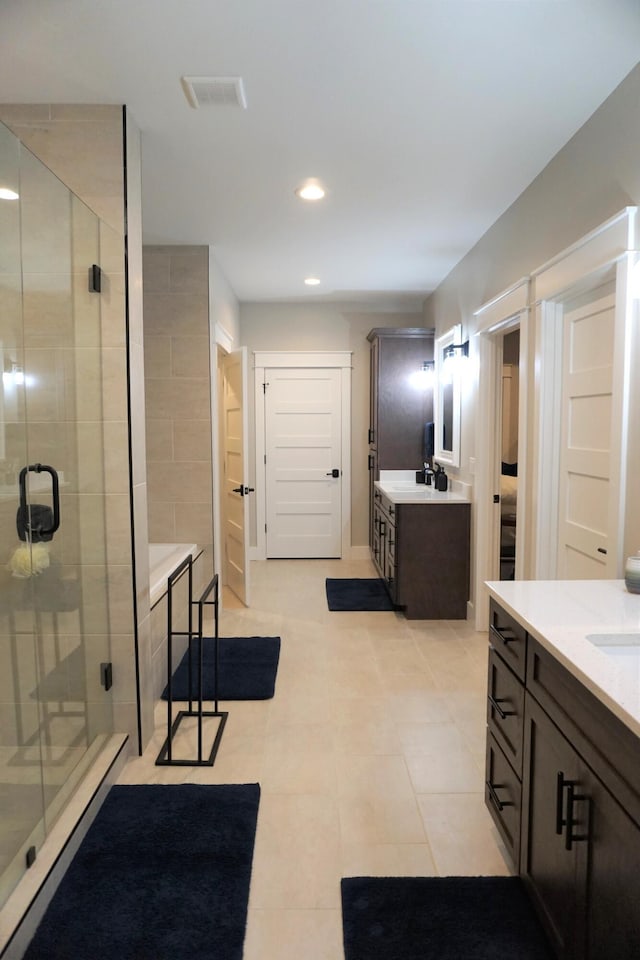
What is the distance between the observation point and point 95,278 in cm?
229

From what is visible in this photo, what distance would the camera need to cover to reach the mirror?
447 cm

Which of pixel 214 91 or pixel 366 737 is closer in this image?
pixel 214 91

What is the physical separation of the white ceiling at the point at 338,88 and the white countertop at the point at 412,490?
72.1 inches

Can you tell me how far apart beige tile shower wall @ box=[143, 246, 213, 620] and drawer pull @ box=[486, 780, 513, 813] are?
254cm

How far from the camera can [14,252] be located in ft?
6.05

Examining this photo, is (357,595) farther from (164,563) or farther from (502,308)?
(502,308)

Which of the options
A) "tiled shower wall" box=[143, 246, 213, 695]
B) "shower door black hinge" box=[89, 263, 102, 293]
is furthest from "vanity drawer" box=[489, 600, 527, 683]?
"tiled shower wall" box=[143, 246, 213, 695]

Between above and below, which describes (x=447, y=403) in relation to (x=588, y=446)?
above

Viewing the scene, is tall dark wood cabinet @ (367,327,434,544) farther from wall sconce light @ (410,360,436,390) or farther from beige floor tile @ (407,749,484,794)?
beige floor tile @ (407,749,484,794)

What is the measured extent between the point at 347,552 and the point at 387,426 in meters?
1.52

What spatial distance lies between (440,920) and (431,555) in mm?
2731

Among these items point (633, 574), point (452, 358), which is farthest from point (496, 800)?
point (452, 358)

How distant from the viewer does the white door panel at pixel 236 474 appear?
4512 millimetres

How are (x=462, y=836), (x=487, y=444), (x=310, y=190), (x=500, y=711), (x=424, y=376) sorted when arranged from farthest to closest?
1. (x=424, y=376)
2. (x=487, y=444)
3. (x=310, y=190)
4. (x=462, y=836)
5. (x=500, y=711)
